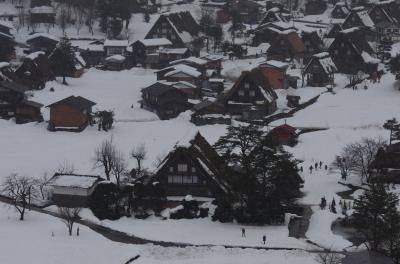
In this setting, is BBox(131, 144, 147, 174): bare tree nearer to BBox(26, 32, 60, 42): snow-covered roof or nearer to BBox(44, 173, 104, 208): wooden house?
BBox(44, 173, 104, 208): wooden house

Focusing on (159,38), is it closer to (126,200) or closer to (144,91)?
(144,91)

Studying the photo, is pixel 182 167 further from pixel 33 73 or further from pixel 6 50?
pixel 6 50

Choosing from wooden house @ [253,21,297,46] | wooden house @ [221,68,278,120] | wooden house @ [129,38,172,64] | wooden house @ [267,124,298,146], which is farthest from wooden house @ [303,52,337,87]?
wooden house @ [267,124,298,146]

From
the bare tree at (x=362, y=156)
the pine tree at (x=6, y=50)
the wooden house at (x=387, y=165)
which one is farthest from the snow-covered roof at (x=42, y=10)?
the wooden house at (x=387, y=165)

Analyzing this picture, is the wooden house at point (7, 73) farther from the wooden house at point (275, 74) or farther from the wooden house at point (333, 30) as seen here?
the wooden house at point (333, 30)

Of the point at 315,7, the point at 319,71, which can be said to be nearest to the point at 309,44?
the point at 319,71
